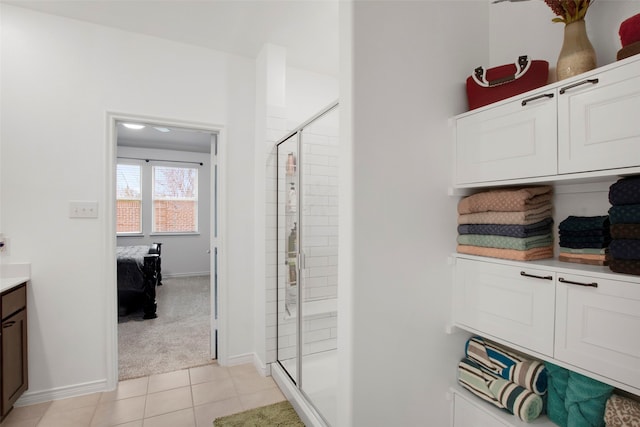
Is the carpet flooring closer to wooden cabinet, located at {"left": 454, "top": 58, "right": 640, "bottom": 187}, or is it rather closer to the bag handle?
wooden cabinet, located at {"left": 454, "top": 58, "right": 640, "bottom": 187}

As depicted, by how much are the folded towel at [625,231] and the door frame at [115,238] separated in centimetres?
249

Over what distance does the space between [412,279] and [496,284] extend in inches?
14.0

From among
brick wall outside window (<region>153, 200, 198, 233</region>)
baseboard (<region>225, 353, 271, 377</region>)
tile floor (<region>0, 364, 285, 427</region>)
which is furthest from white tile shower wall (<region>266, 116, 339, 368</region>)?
brick wall outside window (<region>153, 200, 198, 233</region>)

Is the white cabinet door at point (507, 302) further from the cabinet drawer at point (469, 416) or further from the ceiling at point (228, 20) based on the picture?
the ceiling at point (228, 20)

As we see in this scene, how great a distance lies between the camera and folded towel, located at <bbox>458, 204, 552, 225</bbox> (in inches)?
52.1

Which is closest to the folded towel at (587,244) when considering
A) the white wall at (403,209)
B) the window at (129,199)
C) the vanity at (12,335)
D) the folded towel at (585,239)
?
the folded towel at (585,239)

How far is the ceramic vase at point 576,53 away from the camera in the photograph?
1174mm

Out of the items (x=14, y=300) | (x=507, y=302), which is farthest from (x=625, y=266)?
(x=14, y=300)

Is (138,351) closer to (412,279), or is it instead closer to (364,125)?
(412,279)

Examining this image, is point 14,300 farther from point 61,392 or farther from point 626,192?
point 626,192

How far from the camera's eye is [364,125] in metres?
1.37

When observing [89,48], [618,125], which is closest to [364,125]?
[618,125]

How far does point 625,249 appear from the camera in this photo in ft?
3.36

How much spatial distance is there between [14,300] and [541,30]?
131 inches
